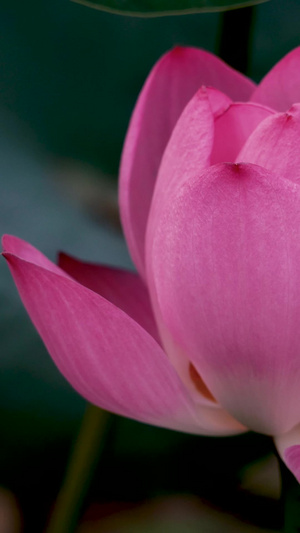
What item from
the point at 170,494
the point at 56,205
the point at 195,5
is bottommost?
the point at 170,494

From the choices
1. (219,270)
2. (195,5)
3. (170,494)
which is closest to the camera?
(219,270)

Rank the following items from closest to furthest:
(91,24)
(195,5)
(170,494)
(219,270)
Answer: (219,270)
(195,5)
(170,494)
(91,24)

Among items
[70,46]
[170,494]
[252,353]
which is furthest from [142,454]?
[70,46]

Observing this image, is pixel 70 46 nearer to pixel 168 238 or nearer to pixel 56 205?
pixel 56 205

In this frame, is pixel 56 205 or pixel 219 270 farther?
pixel 56 205

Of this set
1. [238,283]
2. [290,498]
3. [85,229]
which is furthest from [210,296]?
[85,229]

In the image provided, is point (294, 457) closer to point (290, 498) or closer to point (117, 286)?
point (290, 498)

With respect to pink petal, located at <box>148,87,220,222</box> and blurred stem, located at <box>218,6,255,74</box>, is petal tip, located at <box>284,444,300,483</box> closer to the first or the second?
pink petal, located at <box>148,87,220,222</box>
